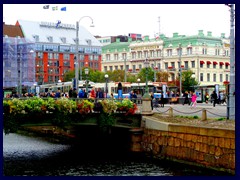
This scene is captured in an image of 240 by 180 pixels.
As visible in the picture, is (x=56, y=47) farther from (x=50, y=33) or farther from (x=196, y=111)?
(x=196, y=111)

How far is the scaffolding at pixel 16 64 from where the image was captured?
293ft

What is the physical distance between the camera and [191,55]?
316 ft

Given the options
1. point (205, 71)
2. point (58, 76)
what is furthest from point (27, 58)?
point (205, 71)

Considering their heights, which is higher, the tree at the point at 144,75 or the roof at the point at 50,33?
the roof at the point at 50,33

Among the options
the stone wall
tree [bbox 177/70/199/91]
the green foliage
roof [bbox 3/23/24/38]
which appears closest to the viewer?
the stone wall

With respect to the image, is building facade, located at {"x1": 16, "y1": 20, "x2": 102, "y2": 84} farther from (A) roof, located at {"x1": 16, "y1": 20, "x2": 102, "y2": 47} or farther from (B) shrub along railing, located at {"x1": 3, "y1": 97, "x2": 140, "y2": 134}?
(B) shrub along railing, located at {"x1": 3, "y1": 97, "x2": 140, "y2": 134}

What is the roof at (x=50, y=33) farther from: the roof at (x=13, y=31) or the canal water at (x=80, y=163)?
the canal water at (x=80, y=163)

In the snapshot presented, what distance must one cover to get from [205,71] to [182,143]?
70025 mm

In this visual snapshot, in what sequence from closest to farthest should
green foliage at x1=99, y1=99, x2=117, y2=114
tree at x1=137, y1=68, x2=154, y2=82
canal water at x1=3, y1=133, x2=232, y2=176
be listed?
canal water at x1=3, y1=133, x2=232, y2=176, green foliage at x1=99, y1=99, x2=117, y2=114, tree at x1=137, y1=68, x2=154, y2=82

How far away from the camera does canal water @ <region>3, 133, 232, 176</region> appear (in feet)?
90.3

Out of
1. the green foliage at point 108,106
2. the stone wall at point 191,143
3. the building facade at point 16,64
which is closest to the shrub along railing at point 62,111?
the green foliage at point 108,106

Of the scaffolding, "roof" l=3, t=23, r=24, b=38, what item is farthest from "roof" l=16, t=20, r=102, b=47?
the scaffolding

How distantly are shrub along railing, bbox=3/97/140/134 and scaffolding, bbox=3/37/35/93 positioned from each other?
176 feet

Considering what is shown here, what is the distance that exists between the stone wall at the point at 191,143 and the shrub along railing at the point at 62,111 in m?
1.88
